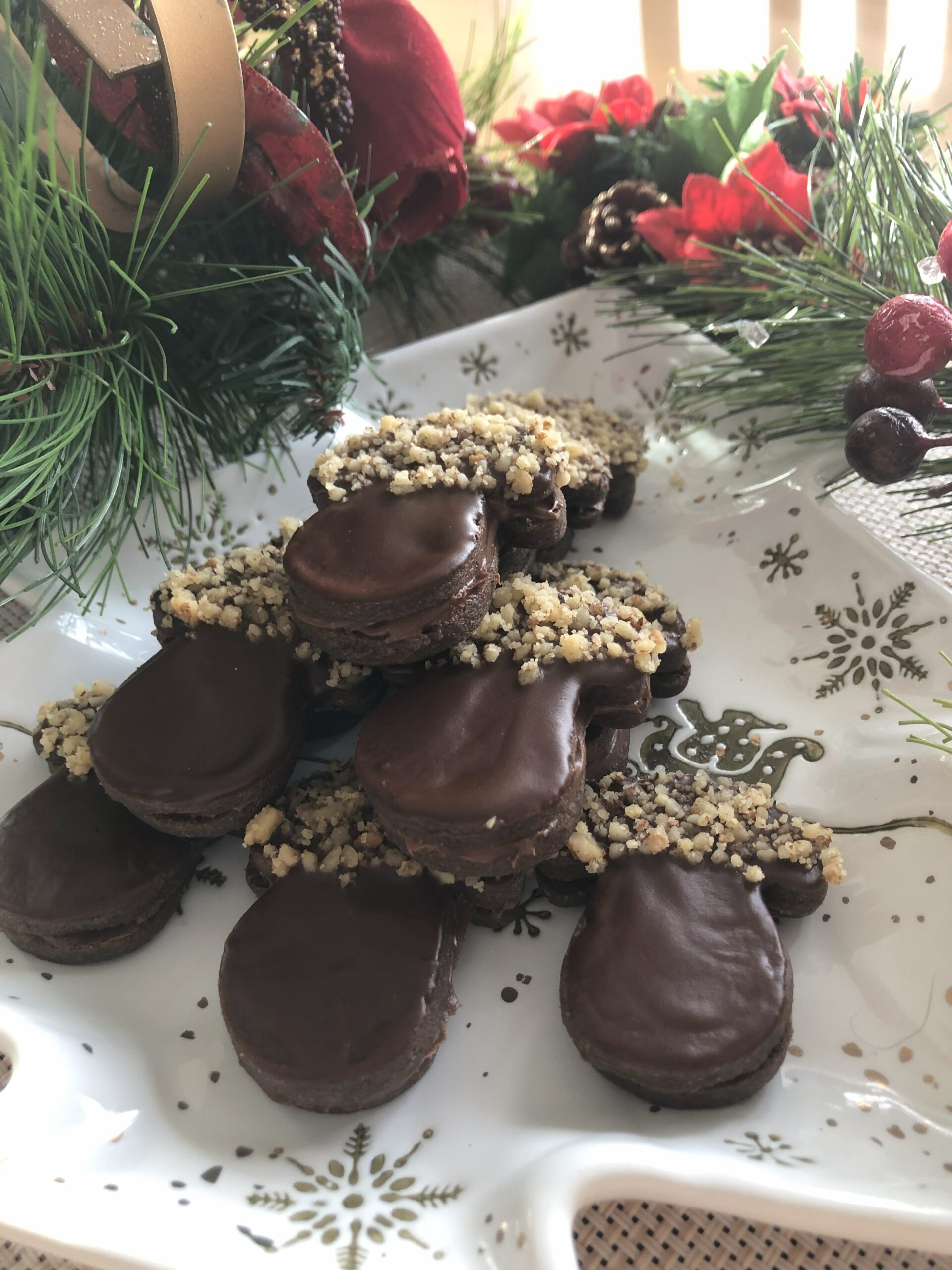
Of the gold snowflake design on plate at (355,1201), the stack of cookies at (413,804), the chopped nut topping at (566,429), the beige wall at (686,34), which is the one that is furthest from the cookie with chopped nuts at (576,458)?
the beige wall at (686,34)

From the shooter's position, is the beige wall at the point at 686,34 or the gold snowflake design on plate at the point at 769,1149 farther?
the beige wall at the point at 686,34

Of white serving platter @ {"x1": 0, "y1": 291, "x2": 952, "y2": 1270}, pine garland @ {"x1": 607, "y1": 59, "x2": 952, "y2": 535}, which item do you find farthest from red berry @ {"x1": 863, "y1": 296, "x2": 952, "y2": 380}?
white serving platter @ {"x1": 0, "y1": 291, "x2": 952, "y2": 1270}

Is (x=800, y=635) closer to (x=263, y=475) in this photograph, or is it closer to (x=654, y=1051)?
(x=654, y=1051)

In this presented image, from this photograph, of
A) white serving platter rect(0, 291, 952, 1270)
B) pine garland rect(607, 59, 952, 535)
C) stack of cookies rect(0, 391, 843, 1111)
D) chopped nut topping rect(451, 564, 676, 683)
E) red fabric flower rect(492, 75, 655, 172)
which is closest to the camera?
white serving platter rect(0, 291, 952, 1270)

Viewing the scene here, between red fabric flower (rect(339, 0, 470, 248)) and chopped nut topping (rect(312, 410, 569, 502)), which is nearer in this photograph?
chopped nut topping (rect(312, 410, 569, 502))

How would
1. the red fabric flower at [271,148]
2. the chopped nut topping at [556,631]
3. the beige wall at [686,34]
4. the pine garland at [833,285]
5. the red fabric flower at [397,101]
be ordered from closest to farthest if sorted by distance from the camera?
the chopped nut topping at [556,631], the red fabric flower at [271,148], the pine garland at [833,285], the red fabric flower at [397,101], the beige wall at [686,34]

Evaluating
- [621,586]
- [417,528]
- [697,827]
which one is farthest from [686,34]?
[697,827]

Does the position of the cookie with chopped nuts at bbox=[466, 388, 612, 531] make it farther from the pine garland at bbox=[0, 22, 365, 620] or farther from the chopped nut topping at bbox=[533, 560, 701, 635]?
the pine garland at bbox=[0, 22, 365, 620]

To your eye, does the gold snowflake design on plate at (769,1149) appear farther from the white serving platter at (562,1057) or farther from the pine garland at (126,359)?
the pine garland at (126,359)
